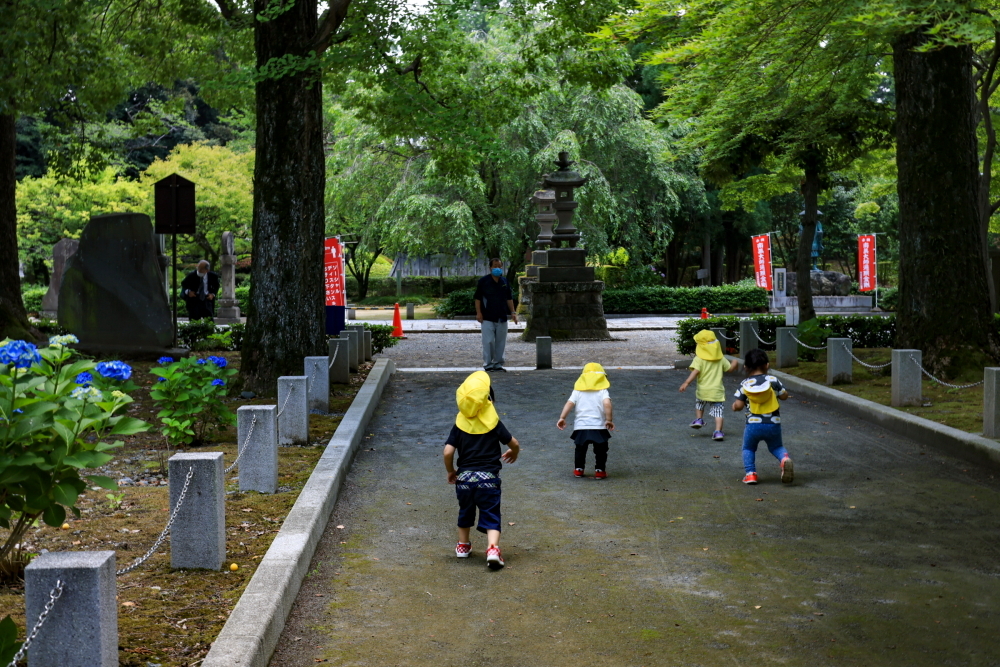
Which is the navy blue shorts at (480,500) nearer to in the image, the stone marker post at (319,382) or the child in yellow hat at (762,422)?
the child in yellow hat at (762,422)

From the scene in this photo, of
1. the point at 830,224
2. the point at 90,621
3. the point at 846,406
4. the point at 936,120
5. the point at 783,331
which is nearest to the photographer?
the point at 90,621

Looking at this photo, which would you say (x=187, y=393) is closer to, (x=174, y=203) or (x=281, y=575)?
(x=281, y=575)

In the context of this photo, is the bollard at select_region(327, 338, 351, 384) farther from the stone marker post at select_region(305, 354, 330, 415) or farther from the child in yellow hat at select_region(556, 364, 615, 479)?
the child in yellow hat at select_region(556, 364, 615, 479)

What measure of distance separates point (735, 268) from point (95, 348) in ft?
134

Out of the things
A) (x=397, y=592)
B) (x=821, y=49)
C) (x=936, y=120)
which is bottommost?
(x=397, y=592)

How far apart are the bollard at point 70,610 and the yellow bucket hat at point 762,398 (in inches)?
253

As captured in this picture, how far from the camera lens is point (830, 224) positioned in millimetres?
52938

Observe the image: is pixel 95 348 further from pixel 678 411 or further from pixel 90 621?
pixel 90 621

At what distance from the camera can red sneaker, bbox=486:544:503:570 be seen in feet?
21.0

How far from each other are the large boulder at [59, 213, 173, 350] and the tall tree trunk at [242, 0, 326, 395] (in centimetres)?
436

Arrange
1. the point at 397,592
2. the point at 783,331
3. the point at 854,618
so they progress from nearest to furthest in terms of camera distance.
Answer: the point at 854,618
the point at 397,592
the point at 783,331

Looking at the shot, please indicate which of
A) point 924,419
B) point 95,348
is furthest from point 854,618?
point 95,348

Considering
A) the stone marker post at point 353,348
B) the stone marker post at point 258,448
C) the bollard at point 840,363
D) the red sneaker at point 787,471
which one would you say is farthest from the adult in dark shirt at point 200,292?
the red sneaker at point 787,471

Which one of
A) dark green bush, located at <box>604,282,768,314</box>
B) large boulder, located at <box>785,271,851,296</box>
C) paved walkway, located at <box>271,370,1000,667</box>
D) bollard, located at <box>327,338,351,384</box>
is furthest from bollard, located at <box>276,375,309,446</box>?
large boulder, located at <box>785,271,851,296</box>
